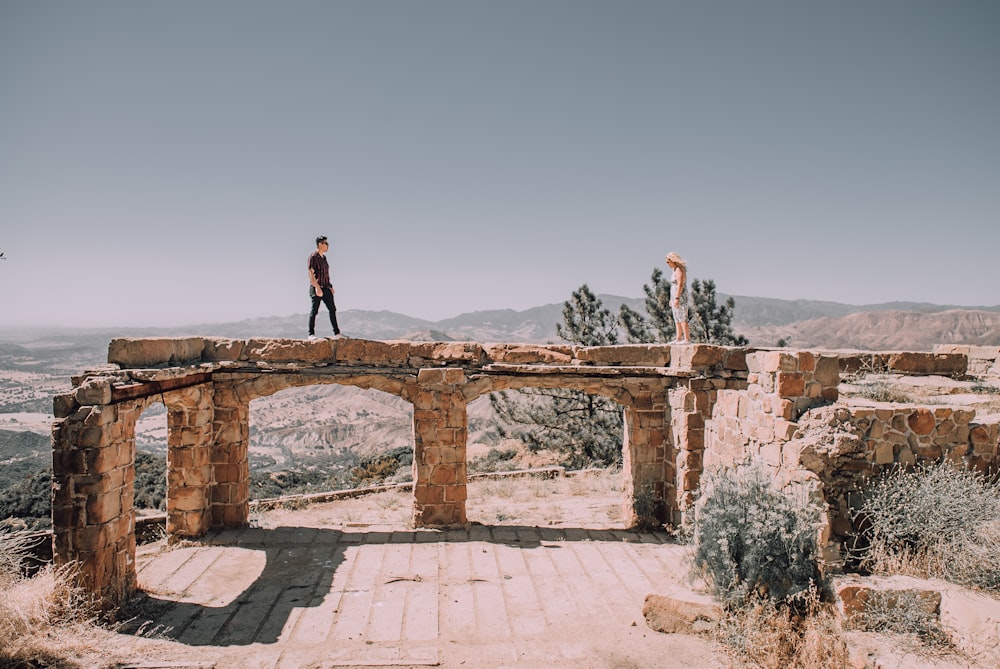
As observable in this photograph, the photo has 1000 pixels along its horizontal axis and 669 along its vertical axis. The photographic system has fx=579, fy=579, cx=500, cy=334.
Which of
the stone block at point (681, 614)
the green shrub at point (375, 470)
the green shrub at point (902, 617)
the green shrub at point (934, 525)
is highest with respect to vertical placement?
the green shrub at point (934, 525)

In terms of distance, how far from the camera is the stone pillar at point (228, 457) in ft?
30.9

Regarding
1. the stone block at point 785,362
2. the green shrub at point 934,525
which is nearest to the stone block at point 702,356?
the stone block at point 785,362

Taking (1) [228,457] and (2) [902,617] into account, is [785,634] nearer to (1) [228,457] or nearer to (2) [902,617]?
(2) [902,617]

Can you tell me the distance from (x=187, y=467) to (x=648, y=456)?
7.53 metres

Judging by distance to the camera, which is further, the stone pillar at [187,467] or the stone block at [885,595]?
the stone pillar at [187,467]

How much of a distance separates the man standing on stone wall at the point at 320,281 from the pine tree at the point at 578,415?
7.12 metres

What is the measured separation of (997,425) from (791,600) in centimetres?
305

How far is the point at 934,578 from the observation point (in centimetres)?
496

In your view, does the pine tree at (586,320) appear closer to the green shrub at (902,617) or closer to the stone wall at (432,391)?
the stone wall at (432,391)

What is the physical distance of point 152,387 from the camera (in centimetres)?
728

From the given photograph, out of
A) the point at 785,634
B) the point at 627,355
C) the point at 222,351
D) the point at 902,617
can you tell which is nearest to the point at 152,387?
the point at 222,351

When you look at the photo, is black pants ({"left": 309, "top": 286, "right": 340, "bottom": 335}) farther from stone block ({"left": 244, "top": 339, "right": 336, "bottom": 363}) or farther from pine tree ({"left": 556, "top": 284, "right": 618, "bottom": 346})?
pine tree ({"left": 556, "top": 284, "right": 618, "bottom": 346})

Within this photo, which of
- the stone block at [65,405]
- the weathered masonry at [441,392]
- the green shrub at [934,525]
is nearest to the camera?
the green shrub at [934,525]

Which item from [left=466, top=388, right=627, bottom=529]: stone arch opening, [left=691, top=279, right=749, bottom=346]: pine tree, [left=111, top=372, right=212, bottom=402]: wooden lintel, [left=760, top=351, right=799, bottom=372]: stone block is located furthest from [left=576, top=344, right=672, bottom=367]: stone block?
[left=691, top=279, right=749, bottom=346]: pine tree
